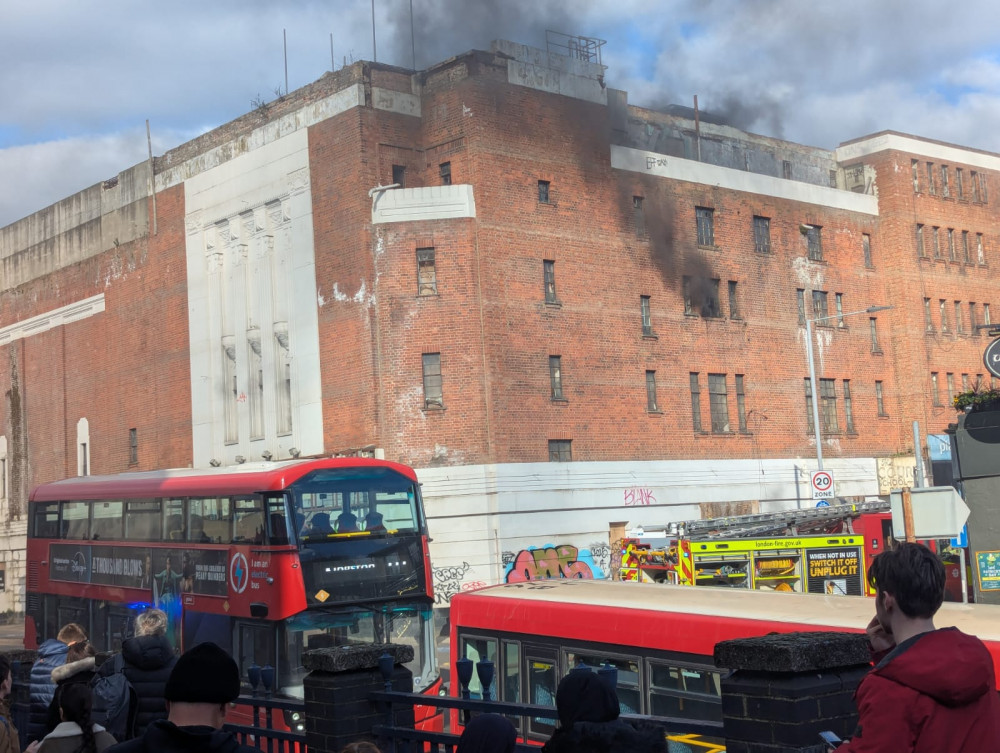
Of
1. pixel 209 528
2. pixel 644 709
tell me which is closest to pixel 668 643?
pixel 644 709

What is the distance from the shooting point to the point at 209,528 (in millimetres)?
18156

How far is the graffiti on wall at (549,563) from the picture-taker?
34.0m

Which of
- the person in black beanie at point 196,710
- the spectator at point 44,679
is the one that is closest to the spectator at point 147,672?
the spectator at point 44,679

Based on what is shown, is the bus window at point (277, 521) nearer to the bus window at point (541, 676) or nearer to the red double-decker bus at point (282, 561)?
the red double-decker bus at point (282, 561)

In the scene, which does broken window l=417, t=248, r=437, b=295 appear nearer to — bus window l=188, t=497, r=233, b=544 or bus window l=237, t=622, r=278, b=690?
bus window l=188, t=497, r=233, b=544

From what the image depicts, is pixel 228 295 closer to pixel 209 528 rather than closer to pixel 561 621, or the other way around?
pixel 209 528

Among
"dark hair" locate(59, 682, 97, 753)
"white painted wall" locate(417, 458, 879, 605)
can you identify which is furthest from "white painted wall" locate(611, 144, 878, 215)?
"dark hair" locate(59, 682, 97, 753)

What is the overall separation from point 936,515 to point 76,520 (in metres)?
15.7

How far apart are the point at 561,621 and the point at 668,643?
1628 mm

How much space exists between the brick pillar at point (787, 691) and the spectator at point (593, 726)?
3.17 feet

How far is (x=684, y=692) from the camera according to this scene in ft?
35.3

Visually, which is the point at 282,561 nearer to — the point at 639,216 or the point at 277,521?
the point at 277,521

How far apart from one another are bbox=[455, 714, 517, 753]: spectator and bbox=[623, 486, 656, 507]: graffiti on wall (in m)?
33.6

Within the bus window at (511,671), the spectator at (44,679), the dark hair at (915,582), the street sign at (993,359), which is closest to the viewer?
the dark hair at (915,582)
